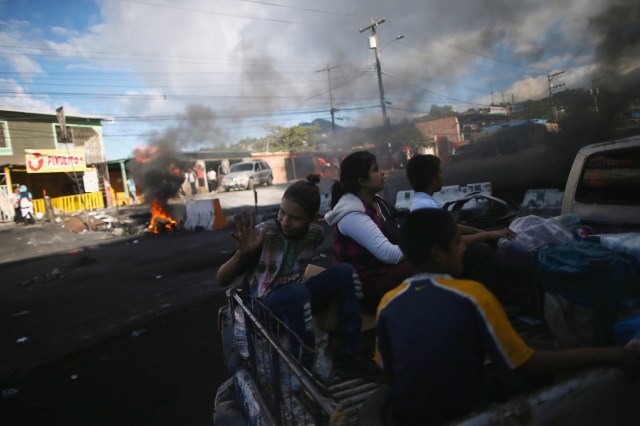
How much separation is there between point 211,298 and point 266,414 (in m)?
4.68

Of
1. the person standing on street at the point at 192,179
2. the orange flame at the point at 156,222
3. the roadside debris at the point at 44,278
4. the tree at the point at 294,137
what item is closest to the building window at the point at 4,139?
the person standing on street at the point at 192,179

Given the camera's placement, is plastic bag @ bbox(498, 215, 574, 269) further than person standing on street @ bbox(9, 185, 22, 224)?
No

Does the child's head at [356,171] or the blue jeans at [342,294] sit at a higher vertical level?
the child's head at [356,171]

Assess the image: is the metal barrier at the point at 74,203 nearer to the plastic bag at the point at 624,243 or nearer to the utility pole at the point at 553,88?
the utility pole at the point at 553,88

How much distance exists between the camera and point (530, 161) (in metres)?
14.9

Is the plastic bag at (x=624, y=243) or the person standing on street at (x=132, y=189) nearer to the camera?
the plastic bag at (x=624, y=243)

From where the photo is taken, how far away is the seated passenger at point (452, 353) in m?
1.28

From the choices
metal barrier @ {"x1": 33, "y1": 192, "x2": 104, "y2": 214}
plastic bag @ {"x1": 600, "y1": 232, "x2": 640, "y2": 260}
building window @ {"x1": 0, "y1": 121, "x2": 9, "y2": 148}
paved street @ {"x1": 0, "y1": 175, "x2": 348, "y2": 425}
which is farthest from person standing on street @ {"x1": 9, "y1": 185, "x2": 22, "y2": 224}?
plastic bag @ {"x1": 600, "y1": 232, "x2": 640, "y2": 260}

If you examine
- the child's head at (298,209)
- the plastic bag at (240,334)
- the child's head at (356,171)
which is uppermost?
the child's head at (356,171)

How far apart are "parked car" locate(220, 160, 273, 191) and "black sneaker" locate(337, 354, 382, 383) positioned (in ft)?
75.5

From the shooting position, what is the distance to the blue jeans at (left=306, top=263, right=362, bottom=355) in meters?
2.14

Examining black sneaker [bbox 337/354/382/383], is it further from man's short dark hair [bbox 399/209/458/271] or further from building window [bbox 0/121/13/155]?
building window [bbox 0/121/13/155]

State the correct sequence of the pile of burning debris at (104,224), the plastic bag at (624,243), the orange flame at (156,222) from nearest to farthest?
1. the plastic bag at (624,243)
2. the orange flame at (156,222)
3. the pile of burning debris at (104,224)

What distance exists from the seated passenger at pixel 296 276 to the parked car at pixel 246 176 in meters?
22.6
